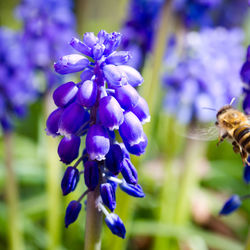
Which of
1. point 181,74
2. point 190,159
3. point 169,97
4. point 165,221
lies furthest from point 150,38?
point 165,221

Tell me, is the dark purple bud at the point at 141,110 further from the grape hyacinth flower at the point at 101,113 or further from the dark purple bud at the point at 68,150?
the dark purple bud at the point at 68,150

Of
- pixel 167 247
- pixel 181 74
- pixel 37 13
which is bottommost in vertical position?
pixel 167 247

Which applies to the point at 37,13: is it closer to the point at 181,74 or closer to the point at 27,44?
the point at 27,44

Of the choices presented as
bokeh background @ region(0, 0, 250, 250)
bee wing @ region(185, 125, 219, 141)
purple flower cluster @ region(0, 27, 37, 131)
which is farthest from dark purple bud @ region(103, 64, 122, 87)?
purple flower cluster @ region(0, 27, 37, 131)

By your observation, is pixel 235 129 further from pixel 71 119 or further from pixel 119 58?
pixel 71 119

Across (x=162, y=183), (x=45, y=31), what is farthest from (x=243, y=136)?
(x=162, y=183)
